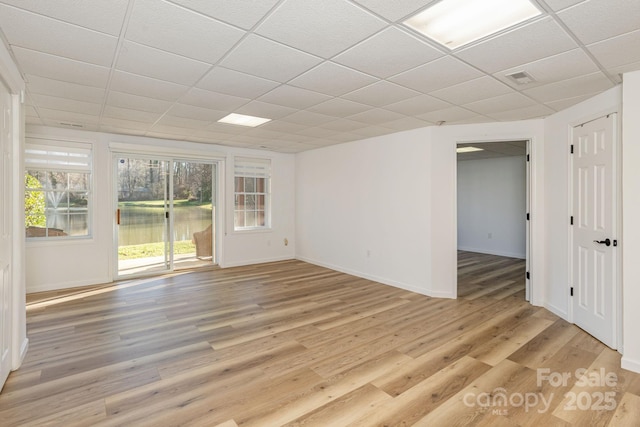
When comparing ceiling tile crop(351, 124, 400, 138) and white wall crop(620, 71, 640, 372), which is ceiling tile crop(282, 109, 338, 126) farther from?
white wall crop(620, 71, 640, 372)

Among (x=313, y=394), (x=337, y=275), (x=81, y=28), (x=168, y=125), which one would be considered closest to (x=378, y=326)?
(x=313, y=394)

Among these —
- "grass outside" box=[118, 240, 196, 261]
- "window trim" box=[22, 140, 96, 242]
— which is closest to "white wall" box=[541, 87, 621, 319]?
"grass outside" box=[118, 240, 196, 261]

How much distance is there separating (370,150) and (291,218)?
2718mm

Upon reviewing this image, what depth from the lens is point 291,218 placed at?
24.5 ft

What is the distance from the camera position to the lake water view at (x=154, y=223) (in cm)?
559

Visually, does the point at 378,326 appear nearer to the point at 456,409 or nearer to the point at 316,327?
the point at 316,327

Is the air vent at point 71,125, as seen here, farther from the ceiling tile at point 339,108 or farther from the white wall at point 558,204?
the white wall at point 558,204

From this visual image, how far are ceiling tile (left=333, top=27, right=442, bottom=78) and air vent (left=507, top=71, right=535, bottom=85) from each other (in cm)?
85

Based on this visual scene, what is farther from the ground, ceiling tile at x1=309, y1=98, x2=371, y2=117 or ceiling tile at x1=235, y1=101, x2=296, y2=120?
ceiling tile at x1=235, y1=101, x2=296, y2=120

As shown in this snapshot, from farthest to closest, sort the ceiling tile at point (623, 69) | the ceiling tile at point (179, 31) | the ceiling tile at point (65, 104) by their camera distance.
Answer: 1. the ceiling tile at point (65, 104)
2. the ceiling tile at point (623, 69)
3. the ceiling tile at point (179, 31)

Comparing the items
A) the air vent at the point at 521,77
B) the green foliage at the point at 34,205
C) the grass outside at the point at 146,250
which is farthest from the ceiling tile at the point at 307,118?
the green foliage at the point at 34,205

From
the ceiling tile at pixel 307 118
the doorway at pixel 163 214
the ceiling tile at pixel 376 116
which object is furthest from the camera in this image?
the doorway at pixel 163 214

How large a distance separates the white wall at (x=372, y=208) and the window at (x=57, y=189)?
3978mm

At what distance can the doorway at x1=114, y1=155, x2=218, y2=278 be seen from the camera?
18.3 ft
